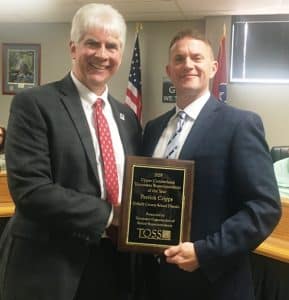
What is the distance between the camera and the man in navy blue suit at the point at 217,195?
132 cm

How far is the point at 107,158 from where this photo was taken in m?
1.46

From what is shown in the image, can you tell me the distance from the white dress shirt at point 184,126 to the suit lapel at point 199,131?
0.04m

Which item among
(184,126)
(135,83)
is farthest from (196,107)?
(135,83)

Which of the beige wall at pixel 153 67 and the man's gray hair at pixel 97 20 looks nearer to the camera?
the man's gray hair at pixel 97 20

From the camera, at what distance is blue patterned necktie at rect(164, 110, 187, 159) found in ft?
4.91

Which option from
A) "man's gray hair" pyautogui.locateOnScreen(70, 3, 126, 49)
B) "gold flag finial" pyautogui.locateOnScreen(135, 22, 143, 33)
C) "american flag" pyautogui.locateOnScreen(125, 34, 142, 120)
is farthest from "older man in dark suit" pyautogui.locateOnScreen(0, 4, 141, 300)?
"gold flag finial" pyautogui.locateOnScreen(135, 22, 143, 33)

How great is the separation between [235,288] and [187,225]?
0.93ft

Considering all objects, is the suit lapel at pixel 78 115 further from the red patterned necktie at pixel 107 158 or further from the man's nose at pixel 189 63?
the man's nose at pixel 189 63

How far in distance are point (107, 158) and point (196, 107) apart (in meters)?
0.37

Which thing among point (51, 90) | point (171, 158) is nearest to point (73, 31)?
point (51, 90)

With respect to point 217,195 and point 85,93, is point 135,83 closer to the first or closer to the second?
point 85,93

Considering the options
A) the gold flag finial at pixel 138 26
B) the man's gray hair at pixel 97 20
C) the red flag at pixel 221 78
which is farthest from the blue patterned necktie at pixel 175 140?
the gold flag finial at pixel 138 26

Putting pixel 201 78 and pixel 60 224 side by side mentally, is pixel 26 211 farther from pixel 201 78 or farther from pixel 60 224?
pixel 201 78

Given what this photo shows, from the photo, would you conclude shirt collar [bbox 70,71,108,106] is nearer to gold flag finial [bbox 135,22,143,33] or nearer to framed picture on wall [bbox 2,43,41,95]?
gold flag finial [bbox 135,22,143,33]
